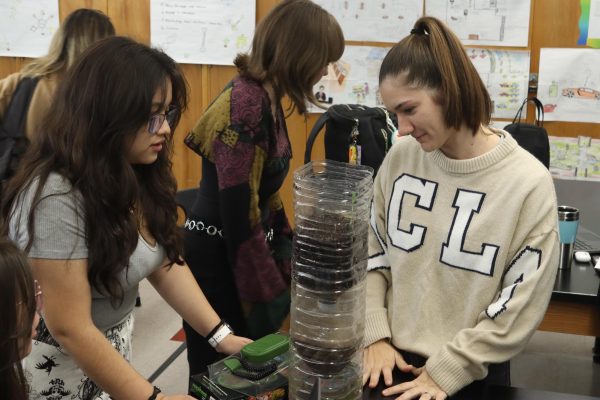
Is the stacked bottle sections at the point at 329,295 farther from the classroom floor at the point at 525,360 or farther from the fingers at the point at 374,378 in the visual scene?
the classroom floor at the point at 525,360

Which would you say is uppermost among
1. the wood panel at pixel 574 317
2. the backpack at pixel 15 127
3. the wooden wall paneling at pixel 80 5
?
the wooden wall paneling at pixel 80 5

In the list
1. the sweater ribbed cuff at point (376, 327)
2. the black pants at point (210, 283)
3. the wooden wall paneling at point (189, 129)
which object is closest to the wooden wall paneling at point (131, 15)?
the wooden wall paneling at point (189, 129)

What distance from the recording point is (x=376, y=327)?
1.32 meters

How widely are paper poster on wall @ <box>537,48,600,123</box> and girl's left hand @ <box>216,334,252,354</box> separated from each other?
112 inches

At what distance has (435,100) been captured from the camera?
48.4 inches

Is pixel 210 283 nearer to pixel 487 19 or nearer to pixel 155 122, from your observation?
pixel 155 122

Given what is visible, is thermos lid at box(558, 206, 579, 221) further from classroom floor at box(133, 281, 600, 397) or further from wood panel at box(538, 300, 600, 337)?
classroom floor at box(133, 281, 600, 397)

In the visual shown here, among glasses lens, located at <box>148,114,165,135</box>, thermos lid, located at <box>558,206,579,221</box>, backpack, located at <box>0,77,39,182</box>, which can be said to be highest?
glasses lens, located at <box>148,114,165,135</box>

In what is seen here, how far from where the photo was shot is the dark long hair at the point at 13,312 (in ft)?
3.11

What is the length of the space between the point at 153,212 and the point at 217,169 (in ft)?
0.99

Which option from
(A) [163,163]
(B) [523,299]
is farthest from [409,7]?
(B) [523,299]

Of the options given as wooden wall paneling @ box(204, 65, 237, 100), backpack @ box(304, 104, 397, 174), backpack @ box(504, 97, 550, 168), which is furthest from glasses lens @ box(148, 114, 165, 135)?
wooden wall paneling @ box(204, 65, 237, 100)

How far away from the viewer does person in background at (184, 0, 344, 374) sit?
67.2 inches

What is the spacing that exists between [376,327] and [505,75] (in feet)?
9.05
